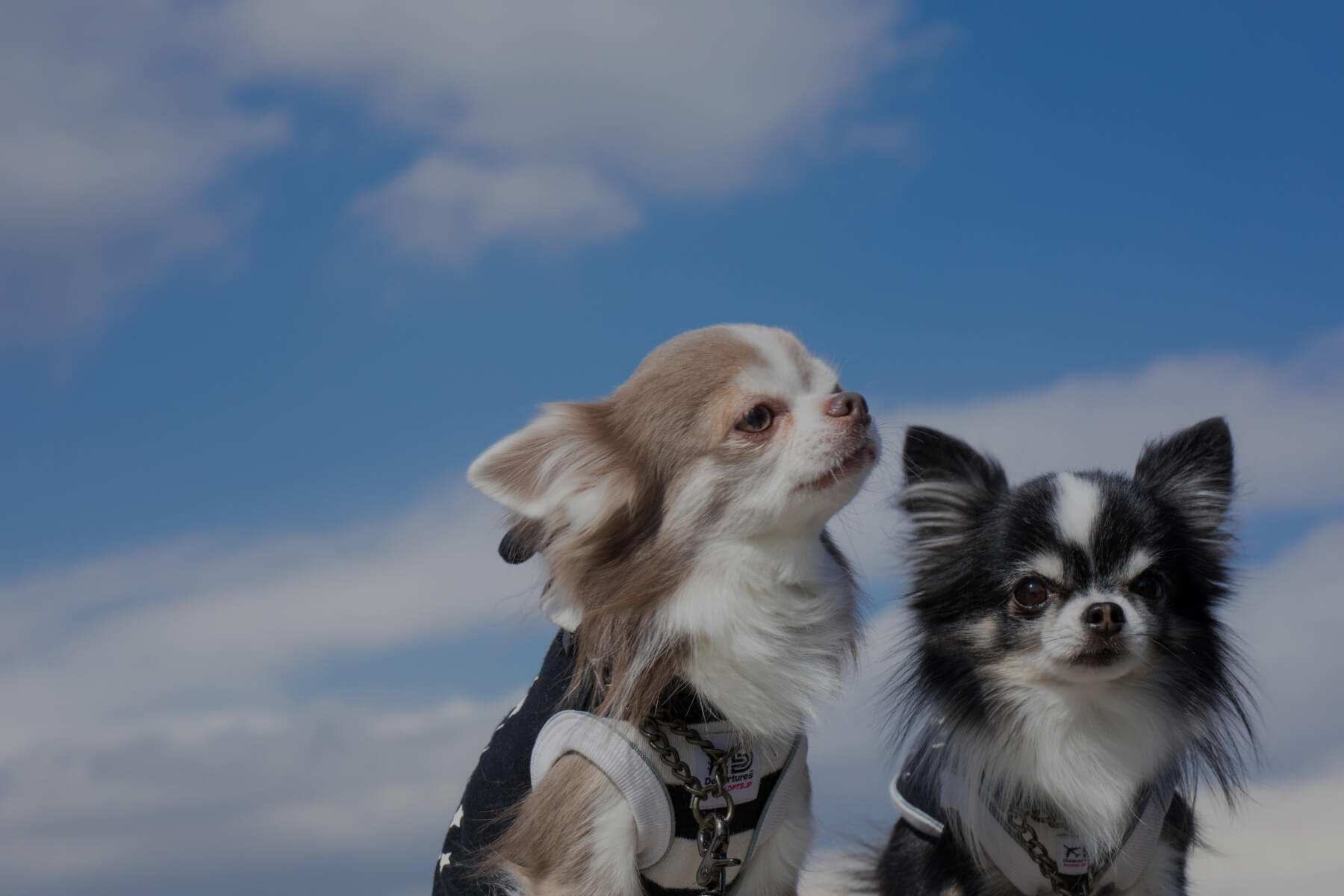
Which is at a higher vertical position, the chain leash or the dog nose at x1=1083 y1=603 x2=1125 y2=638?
the dog nose at x1=1083 y1=603 x2=1125 y2=638

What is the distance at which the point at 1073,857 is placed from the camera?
4.10 m

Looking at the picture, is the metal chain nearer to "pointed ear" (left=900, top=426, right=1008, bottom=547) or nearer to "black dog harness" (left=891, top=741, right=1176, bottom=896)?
"black dog harness" (left=891, top=741, right=1176, bottom=896)

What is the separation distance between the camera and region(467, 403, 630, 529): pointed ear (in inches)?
140

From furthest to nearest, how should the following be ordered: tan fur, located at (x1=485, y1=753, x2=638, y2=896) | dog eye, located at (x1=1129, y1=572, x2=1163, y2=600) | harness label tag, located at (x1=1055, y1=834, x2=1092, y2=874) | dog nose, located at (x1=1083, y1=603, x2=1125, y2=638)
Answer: harness label tag, located at (x1=1055, y1=834, x2=1092, y2=874) < dog eye, located at (x1=1129, y1=572, x2=1163, y2=600) < dog nose, located at (x1=1083, y1=603, x2=1125, y2=638) < tan fur, located at (x1=485, y1=753, x2=638, y2=896)

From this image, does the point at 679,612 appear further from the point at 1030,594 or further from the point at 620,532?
the point at 1030,594

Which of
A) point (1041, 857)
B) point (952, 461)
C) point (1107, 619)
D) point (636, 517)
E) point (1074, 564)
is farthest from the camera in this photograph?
point (952, 461)

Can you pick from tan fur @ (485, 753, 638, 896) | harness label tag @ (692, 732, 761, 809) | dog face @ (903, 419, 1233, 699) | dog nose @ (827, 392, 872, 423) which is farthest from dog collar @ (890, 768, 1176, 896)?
dog nose @ (827, 392, 872, 423)

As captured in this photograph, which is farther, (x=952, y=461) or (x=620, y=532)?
(x=952, y=461)

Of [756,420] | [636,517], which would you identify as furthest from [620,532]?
[756,420]

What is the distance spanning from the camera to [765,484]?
3.38m

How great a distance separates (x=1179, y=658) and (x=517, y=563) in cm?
218

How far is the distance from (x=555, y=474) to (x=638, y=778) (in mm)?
885

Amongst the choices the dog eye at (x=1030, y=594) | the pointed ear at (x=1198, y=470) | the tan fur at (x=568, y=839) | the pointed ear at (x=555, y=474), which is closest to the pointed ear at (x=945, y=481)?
the dog eye at (x=1030, y=594)

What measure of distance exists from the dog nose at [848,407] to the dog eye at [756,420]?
0.55ft
